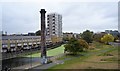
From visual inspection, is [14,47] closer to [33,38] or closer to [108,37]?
[33,38]

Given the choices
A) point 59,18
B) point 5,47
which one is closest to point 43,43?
point 5,47

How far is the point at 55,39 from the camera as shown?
5541 cm

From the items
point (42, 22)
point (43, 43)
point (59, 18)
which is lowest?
point (43, 43)

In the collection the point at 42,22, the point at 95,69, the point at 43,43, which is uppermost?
the point at 42,22

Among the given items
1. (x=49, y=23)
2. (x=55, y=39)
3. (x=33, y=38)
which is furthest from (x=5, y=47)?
(x=49, y=23)

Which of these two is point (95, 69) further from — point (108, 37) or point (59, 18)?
point (59, 18)

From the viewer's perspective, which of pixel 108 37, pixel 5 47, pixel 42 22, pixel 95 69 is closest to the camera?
pixel 95 69

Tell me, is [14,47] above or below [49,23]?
below

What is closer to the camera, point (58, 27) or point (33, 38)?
point (33, 38)

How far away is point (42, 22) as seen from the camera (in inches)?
939

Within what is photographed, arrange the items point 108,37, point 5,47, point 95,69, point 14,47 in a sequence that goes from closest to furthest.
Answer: point 95,69, point 5,47, point 14,47, point 108,37

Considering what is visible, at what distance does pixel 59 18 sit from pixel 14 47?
104 ft

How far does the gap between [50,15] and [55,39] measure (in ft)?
35.2

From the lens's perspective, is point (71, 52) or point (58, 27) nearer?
point (71, 52)
